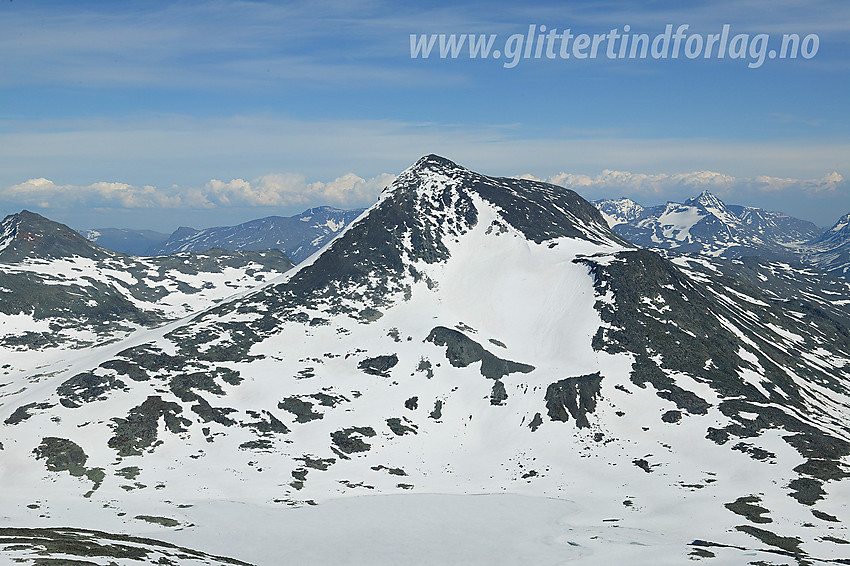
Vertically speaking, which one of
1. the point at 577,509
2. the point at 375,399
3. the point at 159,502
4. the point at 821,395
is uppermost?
the point at 821,395

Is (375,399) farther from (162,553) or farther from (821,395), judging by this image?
(821,395)

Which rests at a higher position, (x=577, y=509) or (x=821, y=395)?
(x=821, y=395)

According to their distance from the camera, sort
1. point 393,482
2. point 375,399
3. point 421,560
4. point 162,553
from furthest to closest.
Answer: point 375,399
point 393,482
point 421,560
point 162,553

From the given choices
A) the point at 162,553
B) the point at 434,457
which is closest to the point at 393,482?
the point at 434,457

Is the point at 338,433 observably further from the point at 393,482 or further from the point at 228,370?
the point at 228,370

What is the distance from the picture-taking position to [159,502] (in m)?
119

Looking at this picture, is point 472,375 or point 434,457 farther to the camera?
point 472,375

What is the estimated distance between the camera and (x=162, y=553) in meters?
84.6

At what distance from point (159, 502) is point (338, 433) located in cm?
4876

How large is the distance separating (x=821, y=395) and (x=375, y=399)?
12817 cm

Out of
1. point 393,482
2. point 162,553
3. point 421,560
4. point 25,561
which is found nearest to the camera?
point 25,561

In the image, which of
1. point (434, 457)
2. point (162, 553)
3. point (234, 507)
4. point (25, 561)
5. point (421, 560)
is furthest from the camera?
point (434, 457)

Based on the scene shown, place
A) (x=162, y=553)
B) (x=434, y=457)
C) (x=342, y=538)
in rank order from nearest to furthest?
(x=162, y=553), (x=342, y=538), (x=434, y=457)

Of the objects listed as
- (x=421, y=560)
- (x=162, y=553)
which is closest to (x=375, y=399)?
(x=421, y=560)
